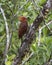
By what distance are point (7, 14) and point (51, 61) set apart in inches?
42.7

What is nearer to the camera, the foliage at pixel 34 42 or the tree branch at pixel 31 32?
the tree branch at pixel 31 32

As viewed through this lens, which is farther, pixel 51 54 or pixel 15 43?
pixel 15 43

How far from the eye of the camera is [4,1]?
2479mm

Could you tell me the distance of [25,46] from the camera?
4.35ft

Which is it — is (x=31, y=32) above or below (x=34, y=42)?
above

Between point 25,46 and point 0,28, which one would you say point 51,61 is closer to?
point 25,46

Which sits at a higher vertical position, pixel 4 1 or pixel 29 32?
pixel 4 1

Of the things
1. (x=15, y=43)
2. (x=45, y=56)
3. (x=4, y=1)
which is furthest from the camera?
(x=4, y=1)

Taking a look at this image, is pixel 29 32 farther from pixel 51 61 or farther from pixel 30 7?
pixel 30 7

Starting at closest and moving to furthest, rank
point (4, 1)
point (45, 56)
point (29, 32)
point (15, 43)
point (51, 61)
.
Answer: point (29, 32)
point (51, 61)
point (45, 56)
point (15, 43)
point (4, 1)

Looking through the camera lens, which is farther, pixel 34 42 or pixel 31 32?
pixel 34 42

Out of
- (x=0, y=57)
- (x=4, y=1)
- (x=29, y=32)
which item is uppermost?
(x=4, y=1)

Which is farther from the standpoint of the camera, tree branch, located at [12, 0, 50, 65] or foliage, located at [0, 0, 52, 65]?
foliage, located at [0, 0, 52, 65]

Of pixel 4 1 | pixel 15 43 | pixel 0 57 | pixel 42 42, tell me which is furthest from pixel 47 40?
pixel 4 1
